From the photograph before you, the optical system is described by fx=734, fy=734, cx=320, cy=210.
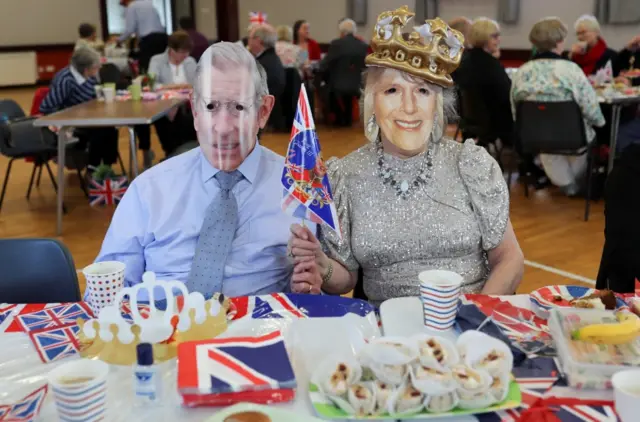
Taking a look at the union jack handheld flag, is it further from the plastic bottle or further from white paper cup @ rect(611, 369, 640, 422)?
white paper cup @ rect(611, 369, 640, 422)

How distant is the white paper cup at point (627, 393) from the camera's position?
1195 millimetres

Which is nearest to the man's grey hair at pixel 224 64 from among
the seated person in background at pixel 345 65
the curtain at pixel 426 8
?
the seated person in background at pixel 345 65

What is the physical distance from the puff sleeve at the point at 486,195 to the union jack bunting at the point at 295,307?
1.82 feet

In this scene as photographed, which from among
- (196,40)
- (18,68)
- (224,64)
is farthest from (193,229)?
(18,68)

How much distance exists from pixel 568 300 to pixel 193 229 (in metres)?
1.02

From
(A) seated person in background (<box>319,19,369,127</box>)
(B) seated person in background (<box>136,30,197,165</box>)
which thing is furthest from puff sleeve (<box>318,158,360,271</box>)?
(A) seated person in background (<box>319,19,369,127</box>)

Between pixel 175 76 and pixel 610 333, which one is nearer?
pixel 610 333

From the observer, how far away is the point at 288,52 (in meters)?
9.28

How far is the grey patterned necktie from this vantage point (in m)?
2.01

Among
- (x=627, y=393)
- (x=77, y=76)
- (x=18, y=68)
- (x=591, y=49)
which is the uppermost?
(x=591, y=49)

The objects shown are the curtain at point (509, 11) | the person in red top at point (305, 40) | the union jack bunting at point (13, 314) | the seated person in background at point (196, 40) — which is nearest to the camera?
the union jack bunting at point (13, 314)

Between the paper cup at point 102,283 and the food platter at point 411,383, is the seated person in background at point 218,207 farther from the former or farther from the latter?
the food platter at point 411,383

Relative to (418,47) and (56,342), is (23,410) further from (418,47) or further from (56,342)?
(418,47)

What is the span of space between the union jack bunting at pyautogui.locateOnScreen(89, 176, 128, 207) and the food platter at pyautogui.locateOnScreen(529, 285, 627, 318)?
4.61 m
